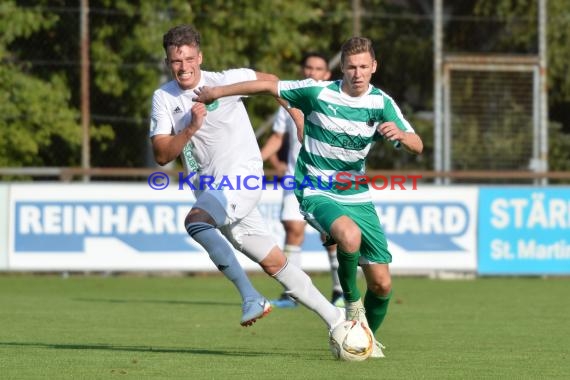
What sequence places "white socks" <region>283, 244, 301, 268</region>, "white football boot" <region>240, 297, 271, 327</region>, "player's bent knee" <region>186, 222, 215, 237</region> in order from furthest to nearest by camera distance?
"white socks" <region>283, 244, 301, 268</region> → "player's bent knee" <region>186, 222, 215, 237</region> → "white football boot" <region>240, 297, 271, 327</region>

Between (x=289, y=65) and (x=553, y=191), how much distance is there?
14.9ft

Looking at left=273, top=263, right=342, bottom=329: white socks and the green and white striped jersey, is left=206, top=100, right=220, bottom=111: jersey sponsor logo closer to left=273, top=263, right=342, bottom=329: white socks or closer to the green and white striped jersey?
the green and white striped jersey

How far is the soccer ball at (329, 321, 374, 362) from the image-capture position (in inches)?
304

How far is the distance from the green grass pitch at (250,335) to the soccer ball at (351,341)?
7 cm

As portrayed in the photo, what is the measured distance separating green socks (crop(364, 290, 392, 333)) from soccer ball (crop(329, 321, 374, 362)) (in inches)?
22.3

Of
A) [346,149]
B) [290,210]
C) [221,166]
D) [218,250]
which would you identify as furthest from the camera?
[290,210]

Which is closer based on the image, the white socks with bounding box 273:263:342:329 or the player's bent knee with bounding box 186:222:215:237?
the white socks with bounding box 273:263:342:329

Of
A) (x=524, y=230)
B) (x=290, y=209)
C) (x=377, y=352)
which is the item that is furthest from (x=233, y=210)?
(x=524, y=230)

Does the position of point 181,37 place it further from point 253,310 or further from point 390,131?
point 253,310

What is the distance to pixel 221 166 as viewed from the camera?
8438 mm

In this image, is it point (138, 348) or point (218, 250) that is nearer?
point (218, 250)

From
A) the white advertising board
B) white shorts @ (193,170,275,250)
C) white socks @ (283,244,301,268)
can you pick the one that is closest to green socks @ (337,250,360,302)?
white shorts @ (193,170,275,250)

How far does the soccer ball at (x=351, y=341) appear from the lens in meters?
7.71

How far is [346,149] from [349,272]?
75cm
